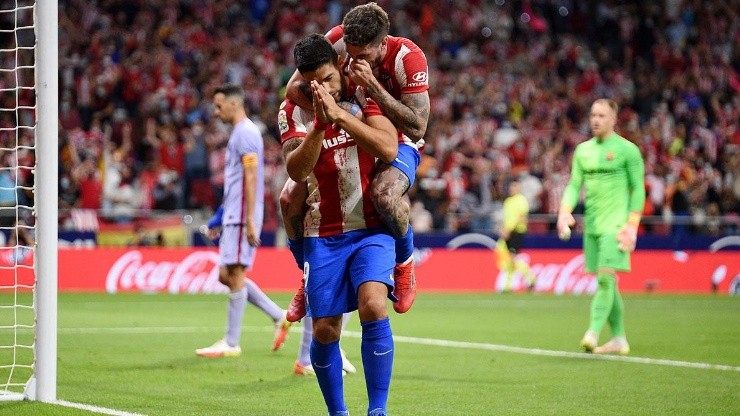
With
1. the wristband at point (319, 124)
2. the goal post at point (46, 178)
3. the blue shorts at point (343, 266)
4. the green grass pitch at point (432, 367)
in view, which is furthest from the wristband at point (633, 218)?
the goal post at point (46, 178)

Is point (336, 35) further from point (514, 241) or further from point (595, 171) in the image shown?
point (514, 241)

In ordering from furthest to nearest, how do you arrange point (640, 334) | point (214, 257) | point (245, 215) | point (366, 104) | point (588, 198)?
point (214, 257), point (640, 334), point (588, 198), point (245, 215), point (366, 104)

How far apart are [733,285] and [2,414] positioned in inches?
708

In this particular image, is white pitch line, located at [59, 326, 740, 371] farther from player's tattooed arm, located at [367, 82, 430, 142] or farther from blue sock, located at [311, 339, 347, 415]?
player's tattooed arm, located at [367, 82, 430, 142]

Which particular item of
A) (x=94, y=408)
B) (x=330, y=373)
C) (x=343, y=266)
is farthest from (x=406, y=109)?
(x=94, y=408)

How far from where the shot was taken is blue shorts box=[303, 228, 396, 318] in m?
A: 6.04

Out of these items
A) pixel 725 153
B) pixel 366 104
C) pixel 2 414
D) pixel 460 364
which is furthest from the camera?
pixel 725 153

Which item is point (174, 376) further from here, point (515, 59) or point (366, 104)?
point (515, 59)

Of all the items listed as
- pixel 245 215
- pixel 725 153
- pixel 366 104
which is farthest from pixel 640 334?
pixel 725 153

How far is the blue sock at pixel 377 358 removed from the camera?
5957mm

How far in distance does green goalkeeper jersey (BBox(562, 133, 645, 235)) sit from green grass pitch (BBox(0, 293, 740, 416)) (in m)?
1.37

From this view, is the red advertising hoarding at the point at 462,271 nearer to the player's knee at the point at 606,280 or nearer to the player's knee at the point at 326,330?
the player's knee at the point at 606,280

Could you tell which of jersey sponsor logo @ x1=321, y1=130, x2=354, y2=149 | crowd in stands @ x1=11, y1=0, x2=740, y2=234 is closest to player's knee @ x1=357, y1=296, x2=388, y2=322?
jersey sponsor logo @ x1=321, y1=130, x2=354, y2=149

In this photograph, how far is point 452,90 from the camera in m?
27.3
